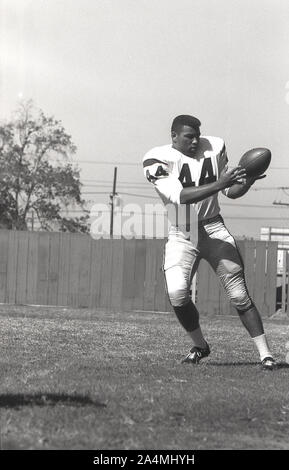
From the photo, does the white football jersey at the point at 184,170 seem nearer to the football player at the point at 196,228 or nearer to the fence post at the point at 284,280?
the football player at the point at 196,228

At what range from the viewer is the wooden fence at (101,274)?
20.0m

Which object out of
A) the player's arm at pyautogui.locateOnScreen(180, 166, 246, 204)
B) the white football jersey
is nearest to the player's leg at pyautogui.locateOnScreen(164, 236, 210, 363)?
the white football jersey

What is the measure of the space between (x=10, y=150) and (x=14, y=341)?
37106 millimetres

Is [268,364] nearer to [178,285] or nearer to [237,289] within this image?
[237,289]

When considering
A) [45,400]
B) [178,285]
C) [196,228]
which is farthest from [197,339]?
[45,400]

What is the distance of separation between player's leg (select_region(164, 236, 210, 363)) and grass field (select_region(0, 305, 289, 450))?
0.67ft

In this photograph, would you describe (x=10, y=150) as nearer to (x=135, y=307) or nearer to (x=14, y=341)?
(x=135, y=307)

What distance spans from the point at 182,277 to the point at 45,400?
2.42 metres

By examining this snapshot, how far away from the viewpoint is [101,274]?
2116 cm

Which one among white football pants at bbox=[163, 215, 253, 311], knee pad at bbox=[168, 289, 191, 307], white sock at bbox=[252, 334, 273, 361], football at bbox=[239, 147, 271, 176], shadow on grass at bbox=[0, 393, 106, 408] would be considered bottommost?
shadow on grass at bbox=[0, 393, 106, 408]

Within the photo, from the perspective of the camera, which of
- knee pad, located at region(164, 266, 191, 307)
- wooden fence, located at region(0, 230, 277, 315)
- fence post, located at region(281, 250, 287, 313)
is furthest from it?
wooden fence, located at region(0, 230, 277, 315)

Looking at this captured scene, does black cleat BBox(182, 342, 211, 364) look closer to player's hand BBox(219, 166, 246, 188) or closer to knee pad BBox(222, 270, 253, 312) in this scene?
knee pad BBox(222, 270, 253, 312)

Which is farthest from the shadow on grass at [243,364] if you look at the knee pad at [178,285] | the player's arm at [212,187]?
the player's arm at [212,187]

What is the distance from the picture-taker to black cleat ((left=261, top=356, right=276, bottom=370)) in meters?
6.57
